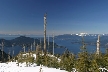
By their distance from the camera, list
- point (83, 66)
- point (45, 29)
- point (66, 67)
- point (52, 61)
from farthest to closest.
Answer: point (45, 29) < point (52, 61) < point (66, 67) < point (83, 66)

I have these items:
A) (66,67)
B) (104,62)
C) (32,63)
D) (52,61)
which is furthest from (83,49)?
(32,63)

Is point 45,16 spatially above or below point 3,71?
above

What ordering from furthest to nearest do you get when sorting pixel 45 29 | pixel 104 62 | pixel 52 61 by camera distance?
pixel 45 29 → pixel 52 61 → pixel 104 62

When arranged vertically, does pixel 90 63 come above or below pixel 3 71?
above

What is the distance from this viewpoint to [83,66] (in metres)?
18.9

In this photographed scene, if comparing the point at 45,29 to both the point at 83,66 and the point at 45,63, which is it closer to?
the point at 45,63

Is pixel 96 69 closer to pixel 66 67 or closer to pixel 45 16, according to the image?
pixel 66 67

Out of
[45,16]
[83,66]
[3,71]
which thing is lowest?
[3,71]

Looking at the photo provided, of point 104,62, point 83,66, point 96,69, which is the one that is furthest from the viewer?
point 104,62

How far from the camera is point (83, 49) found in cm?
1895

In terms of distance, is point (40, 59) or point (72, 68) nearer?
point (72, 68)

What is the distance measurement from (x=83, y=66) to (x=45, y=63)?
35.2 feet

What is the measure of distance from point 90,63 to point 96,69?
183 centimetres

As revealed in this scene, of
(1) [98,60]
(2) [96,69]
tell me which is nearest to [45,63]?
(1) [98,60]
